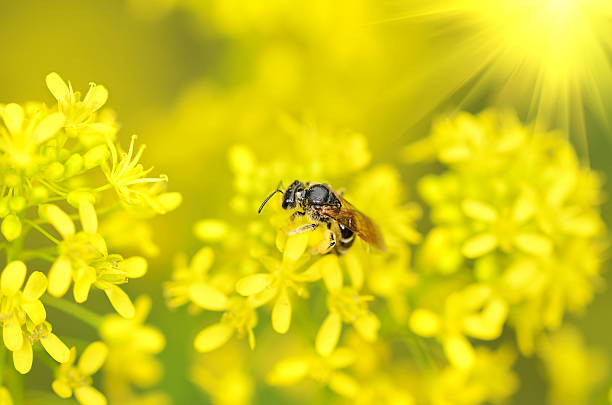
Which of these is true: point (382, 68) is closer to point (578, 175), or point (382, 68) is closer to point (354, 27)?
point (354, 27)

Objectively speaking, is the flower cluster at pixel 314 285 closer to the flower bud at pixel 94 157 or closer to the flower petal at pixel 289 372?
the flower petal at pixel 289 372

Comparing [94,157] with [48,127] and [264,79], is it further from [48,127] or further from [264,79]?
[264,79]

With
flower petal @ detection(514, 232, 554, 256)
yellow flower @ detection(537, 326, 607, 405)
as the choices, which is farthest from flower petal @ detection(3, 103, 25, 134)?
yellow flower @ detection(537, 326, 607, 405)

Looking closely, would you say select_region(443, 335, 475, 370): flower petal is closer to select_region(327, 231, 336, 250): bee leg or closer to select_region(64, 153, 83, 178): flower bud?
select_region(327, 231, 336, 250): bee leg

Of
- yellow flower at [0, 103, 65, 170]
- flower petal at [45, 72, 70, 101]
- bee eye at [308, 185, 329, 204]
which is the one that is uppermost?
flower petal at [45, 72, 70, 101]

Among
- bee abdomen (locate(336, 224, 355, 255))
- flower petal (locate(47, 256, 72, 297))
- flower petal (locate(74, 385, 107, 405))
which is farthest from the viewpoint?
bee abdomen (locate(336, 224, 355, 255))

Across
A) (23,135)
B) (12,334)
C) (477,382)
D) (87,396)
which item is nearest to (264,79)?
(477,382)
